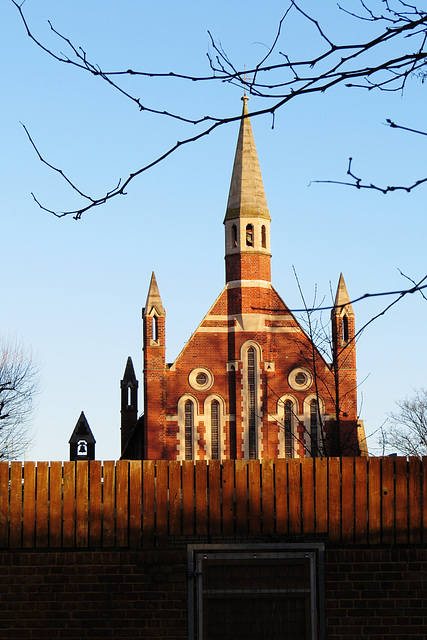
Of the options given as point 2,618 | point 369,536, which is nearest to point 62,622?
point 2,618

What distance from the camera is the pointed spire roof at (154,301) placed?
45000mm

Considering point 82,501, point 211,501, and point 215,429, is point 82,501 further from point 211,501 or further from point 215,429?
point 215,429

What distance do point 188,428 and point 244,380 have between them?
9.92ft

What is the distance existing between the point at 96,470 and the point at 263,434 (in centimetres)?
3199

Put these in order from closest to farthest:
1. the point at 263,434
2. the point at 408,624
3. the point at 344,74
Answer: the point at 344,74, the point at 408,624, the point at 263,434

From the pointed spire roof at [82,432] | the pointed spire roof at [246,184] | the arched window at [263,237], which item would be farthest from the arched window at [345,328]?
the pointed spire roof at [82,432]

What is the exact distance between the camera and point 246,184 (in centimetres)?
4691

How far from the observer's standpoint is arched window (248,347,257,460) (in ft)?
141

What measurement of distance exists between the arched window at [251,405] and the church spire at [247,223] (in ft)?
11.5

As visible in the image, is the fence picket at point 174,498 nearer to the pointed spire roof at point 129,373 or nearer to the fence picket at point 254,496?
the fence picket at point 254,496

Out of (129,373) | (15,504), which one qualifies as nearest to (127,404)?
(129,373)

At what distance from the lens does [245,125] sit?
47625 millimetres

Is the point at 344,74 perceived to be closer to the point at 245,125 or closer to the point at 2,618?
the point at 2,618

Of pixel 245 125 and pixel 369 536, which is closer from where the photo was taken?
pixel 369 536
